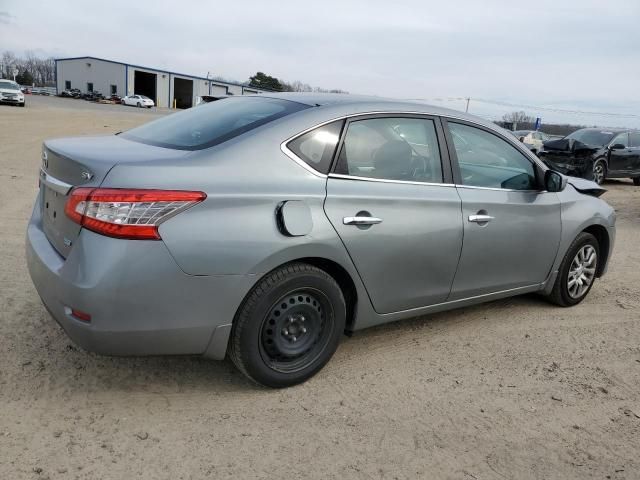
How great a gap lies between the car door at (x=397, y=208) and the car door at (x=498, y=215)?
13 cm

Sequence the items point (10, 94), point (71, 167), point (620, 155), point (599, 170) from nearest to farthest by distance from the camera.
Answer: point (71, 167), point (599, 170), point (620, 155), point (10, 94)

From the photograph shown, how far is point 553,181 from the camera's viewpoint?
4.21 metres

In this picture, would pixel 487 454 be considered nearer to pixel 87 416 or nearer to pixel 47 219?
pixel 87 416

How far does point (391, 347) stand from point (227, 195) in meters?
1.74

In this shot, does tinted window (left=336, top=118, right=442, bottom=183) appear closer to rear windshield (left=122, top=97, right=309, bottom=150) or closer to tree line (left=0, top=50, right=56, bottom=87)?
rear windshield (left=122, top=97, right=309, bottom=150)

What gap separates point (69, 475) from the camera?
235 cm

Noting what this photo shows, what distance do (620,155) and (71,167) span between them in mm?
14858

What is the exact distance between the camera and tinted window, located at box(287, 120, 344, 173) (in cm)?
304

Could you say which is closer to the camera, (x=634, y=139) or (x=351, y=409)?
(x=351, y=409)

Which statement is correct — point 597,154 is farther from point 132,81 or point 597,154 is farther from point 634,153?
point 132,81

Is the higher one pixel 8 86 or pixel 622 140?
pixel 8 86

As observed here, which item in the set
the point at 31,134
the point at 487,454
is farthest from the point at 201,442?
the point at 31,134

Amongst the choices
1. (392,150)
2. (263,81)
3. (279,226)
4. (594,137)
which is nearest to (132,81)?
(263,81)

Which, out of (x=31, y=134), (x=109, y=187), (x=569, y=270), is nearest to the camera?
(x=109, y=187)
